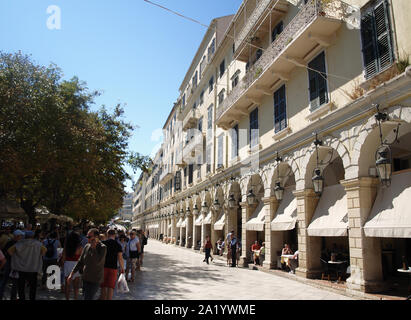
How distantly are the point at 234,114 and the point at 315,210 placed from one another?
8979 mm

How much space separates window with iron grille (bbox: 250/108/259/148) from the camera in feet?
56.3

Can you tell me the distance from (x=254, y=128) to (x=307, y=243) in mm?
7540

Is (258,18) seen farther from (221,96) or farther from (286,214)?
(286,214)

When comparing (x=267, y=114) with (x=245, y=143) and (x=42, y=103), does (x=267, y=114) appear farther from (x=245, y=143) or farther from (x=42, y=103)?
(x=42, y=103)

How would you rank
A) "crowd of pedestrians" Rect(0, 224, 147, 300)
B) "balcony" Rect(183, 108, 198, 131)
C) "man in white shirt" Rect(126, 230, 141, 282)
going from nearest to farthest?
"crowd of pedestrians" Rect(0, 224, 147, 300) → "man in white shirt" Rect(126, 230, 141, 282) → "balcony" Rect(183, 108, 198, 131)

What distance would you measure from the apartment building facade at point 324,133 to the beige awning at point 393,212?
0.03 m

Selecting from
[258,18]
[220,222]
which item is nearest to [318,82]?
[258,18]

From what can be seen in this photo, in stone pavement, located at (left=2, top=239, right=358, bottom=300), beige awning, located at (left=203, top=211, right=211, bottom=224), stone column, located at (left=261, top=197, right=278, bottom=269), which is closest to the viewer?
stone pavement, located at (left=2, top=239, right=358, bottom=300)

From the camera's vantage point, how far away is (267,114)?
16172 millimetres

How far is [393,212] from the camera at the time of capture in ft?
28.2

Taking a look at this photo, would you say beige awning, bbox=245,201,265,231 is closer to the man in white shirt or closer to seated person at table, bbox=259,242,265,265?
seated person at table, bbox=259,242,265,265

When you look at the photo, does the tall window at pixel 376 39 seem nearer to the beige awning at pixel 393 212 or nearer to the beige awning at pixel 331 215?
the beige awning at pixel 393 212

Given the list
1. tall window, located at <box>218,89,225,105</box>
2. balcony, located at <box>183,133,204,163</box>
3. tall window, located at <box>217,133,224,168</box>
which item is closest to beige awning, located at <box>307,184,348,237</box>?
tall window, located at <box>217,133,224,168</box>
